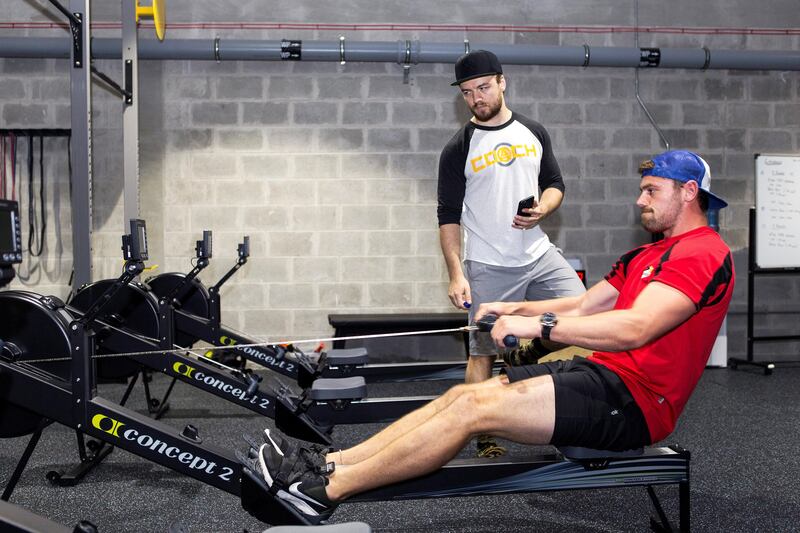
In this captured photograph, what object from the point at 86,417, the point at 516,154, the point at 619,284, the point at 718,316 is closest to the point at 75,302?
the point at 86,417

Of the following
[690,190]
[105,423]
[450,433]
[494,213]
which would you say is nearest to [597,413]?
[450,433]

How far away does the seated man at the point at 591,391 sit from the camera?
5.95 ft

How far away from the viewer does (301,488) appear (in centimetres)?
185

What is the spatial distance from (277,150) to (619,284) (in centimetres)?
382

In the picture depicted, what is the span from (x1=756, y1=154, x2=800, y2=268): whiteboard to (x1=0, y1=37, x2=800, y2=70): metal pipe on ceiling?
34.2 inches

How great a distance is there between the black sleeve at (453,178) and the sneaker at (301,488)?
4.73ft

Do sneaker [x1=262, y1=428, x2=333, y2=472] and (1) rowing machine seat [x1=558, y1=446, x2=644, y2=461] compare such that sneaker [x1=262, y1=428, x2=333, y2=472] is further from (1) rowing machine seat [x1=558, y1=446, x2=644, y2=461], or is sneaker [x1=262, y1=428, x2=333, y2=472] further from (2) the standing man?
(2) the standing man

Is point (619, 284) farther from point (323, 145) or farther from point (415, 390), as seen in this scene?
point (323, 145)

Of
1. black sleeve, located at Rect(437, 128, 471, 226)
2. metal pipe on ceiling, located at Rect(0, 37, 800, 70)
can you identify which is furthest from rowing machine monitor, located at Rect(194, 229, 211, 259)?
metal pipe on ceiling, located at Rect(0, 37, 800, 70)

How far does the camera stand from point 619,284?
89.2 inches

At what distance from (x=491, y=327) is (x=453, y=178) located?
50.2 inches

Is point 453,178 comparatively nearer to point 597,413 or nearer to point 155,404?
point 597,413

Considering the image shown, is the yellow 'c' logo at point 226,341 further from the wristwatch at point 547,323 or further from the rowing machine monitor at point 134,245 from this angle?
the wristwatch at point 547,323

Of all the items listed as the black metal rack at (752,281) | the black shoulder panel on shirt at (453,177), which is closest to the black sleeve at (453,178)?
the black shoulder panel on shirt at (453,177)
